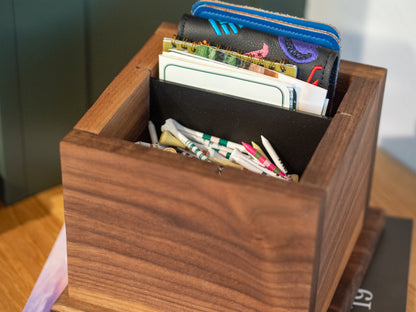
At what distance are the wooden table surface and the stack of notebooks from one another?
20 cm

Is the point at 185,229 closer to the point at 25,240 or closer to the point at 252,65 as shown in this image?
the point at 252,65

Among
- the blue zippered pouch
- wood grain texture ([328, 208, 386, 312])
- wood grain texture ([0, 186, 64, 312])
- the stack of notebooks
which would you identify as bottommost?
wood grain texture ([0, 186, 64, 312])

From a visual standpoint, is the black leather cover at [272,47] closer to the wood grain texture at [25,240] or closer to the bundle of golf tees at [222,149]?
the bundle of golf tees at [222,149]

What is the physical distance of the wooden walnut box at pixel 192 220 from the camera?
0.49m

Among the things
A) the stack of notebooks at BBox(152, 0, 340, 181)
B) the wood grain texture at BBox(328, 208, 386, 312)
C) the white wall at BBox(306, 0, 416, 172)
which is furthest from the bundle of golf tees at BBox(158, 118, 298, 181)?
the white wall at BBox(306, 0, 416, 172)

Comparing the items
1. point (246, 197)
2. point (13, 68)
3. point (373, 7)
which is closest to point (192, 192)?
point (246, 197)

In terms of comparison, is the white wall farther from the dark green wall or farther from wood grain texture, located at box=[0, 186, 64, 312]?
wood grain texture, located at box=[0, 186, 64, 312]

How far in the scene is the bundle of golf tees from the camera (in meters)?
0.59

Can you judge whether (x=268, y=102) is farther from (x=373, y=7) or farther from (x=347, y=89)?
(x=373, y=7)

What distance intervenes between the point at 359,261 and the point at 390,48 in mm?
320

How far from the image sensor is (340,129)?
55 cm

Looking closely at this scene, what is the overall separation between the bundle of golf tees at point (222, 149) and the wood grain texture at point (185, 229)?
0.09 m

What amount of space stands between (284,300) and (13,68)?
1.19 ft

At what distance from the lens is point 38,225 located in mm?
754
